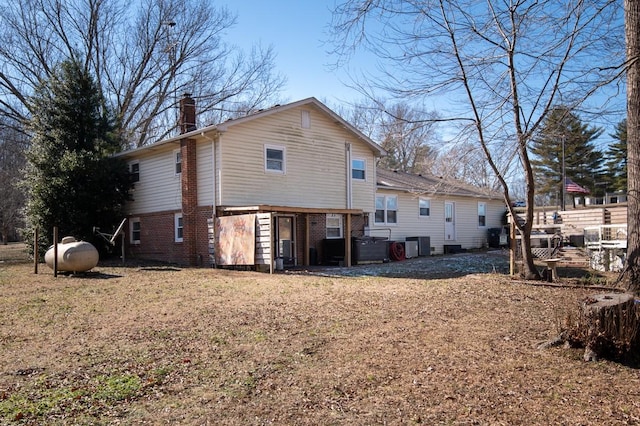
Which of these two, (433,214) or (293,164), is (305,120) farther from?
(433,214)

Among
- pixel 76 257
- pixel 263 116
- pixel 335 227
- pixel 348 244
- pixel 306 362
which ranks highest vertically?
pixel 263 116

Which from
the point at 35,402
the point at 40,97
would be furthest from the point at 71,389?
the point at 40,97

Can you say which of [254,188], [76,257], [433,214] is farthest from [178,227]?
[433,214]

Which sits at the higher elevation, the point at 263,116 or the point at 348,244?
the point at 263,116

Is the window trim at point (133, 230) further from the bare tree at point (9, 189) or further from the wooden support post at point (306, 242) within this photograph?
the bare tree at point (9, 189)

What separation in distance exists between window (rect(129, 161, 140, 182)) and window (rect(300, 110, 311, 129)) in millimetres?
7478

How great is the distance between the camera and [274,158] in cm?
1866

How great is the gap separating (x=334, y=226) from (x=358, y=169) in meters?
2.76

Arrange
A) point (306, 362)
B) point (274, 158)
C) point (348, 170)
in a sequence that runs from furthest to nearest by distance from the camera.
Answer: point (348, 170)
point (274, 158)
point (306, 362)

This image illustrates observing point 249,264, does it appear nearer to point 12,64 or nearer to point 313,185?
point 313,185

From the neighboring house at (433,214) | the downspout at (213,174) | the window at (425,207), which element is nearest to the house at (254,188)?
the downspout at (213,174)

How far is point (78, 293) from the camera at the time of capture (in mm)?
11516

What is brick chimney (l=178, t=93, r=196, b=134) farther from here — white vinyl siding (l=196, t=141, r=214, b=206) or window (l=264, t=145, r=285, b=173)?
window (l=264, t=145, r=285, b=173)

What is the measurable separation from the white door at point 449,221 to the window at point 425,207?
1377mm
